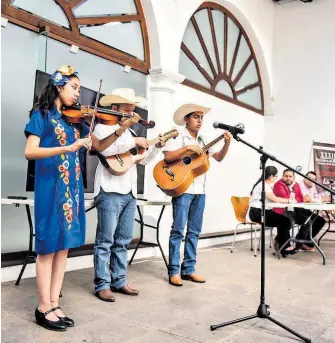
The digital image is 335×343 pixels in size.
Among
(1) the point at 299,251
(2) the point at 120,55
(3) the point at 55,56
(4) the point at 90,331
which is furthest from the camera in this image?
(1) the point at 299,251

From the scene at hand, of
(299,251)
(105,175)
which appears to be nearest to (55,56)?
(105,175)

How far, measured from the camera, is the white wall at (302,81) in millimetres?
6809

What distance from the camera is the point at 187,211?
3135 mm

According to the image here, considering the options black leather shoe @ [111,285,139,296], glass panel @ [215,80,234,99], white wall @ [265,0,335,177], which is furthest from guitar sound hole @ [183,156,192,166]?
white wall @ [265,0,335,177]

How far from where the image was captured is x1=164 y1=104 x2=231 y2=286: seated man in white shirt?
10.2 feet

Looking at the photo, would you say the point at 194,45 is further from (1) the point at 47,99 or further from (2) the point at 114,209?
(1) the point at 47,99

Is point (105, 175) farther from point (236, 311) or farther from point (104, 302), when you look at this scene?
point (236, 311)

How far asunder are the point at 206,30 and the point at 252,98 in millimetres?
1645

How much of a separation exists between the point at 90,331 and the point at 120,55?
3.01m

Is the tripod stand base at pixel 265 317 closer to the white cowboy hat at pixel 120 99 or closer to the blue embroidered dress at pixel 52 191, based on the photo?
the blue embroidered dress at pixel 52 191

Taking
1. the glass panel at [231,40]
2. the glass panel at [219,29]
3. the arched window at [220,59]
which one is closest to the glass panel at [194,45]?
the arched window at [220,59]

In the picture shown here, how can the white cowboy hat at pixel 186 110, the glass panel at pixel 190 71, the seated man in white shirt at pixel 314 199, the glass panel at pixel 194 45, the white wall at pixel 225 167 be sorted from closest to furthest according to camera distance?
the white cowboy hat at pixel 186 110 < the seated man in white shirt at pixel 314 199 < the glass panel at pixel 190 71 < the glass panel at pixel 194 45 < the white wall at pixel 225 167

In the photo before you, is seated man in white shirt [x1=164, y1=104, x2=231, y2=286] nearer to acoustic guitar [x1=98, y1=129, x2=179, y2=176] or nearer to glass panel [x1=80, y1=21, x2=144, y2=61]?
acoustic guitar [x1=98, y1=129, x2=179, y2=176]

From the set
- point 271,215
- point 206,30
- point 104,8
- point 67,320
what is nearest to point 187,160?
point 67,320
